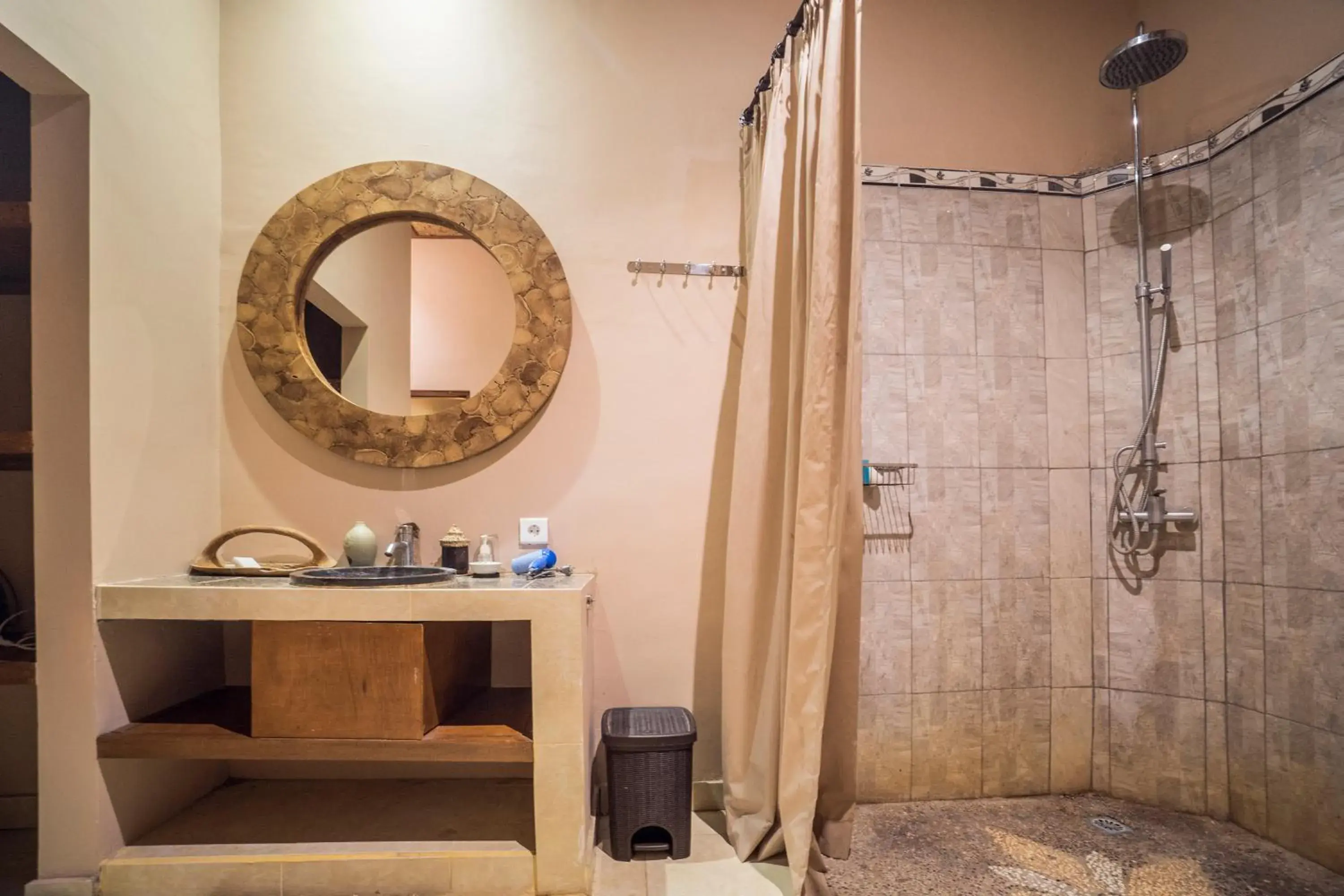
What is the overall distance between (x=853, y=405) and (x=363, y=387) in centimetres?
149

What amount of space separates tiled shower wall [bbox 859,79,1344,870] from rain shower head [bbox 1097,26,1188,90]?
1.08 feet

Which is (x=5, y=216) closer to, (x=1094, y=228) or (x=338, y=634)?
(x=338, y=634)

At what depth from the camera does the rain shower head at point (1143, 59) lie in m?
1.63

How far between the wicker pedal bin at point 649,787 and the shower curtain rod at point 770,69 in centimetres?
182

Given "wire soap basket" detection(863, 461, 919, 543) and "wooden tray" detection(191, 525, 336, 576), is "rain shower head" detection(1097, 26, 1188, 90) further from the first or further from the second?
"wooden tray" detection(191, 525, 336, 576)

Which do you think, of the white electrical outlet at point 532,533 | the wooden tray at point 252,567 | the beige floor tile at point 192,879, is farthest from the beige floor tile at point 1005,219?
the beige floor tile at point 192,879

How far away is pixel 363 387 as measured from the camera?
75.4 inches

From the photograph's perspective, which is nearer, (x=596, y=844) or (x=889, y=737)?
(x=596, y=844)

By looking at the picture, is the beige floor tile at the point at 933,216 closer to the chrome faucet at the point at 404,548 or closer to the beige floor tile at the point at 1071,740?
the beige floor tile at the point at 1071,740

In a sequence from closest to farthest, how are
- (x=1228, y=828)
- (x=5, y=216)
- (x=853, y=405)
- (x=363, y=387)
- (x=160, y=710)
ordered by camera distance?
(x=853, y=405), (x=5, y=216), (x=160, y=710), (x=1228, y=828), (x=363, y=387)

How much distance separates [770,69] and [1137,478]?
66.8 inches

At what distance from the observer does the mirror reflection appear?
190cm

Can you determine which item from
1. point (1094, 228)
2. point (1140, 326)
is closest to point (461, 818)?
point (1140, 326)

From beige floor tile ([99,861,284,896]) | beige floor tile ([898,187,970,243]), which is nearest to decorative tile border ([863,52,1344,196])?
beige floor tile ([898,187,970,243])
